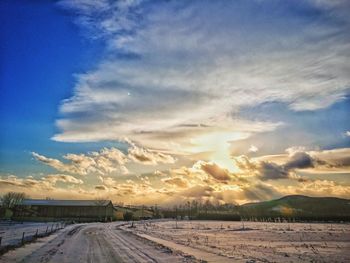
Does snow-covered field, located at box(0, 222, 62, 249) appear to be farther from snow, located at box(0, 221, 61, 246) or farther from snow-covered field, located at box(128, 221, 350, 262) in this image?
snow-covered field, located at box(128, 221, 350, 262)

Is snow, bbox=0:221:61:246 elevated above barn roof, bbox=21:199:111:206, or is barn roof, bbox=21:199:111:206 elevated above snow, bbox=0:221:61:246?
barn roof, bbox=21:199:111:206

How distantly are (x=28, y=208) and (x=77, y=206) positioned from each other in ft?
65.1

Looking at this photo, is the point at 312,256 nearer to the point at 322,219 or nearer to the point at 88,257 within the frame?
the point at 88,257

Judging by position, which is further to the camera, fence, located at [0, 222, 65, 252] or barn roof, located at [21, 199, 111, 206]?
barn roof, located at [21, 199, 111, 206]

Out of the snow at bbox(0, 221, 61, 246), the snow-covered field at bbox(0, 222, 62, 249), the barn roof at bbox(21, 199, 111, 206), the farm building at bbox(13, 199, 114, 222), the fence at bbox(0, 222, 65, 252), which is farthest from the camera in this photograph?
the barn roof at bbox(21, 199, 111, 206)

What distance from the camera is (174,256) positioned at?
24.3 m

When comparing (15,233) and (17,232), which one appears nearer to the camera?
(15,233)

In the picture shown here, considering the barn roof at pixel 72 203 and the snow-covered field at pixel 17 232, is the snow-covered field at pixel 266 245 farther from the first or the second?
the barn roof at pixel 72 203

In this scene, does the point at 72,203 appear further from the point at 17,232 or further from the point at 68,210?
the point at 17,232

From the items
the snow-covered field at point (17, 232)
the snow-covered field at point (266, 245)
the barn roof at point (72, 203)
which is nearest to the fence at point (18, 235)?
the snow-covered field at point (17, 232)

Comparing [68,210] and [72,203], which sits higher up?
[72,203]

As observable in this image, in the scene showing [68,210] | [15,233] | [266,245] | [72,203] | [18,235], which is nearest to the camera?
[266,245]

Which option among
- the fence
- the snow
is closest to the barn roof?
the snow

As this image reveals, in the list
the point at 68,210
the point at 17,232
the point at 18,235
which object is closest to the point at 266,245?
the point at 18,235
